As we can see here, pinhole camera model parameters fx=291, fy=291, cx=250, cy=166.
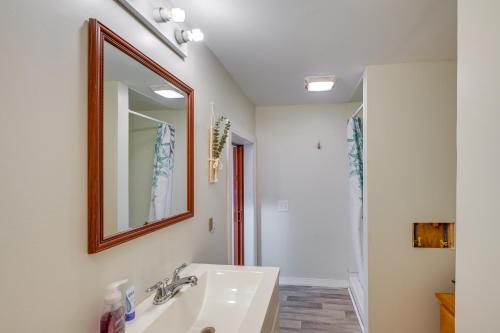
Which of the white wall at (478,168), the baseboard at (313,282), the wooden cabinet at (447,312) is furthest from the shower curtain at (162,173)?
the baseboard at (313,282)

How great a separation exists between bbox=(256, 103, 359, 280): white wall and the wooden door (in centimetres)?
29

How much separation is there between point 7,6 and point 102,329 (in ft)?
2.86

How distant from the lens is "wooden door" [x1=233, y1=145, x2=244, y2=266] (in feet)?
11.8

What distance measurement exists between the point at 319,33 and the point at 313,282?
297cm

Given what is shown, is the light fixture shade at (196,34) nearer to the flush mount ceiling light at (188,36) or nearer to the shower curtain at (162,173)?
the flush mount ceiling light at (188,36)

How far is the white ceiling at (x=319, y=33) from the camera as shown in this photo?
4.88 ft

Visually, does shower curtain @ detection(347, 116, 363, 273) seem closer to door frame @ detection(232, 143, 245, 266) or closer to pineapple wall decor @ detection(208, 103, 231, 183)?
door frame @ detection(232, 143, 245, 266)

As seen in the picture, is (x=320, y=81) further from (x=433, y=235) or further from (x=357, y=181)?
(x=433, y=235)

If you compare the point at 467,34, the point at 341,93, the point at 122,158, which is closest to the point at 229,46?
the point at 122,158

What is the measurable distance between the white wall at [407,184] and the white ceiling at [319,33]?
214 mm

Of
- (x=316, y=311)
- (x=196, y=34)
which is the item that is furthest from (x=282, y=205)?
(x=196, y=34)

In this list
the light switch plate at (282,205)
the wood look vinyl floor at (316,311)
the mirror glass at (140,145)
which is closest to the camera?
the mirror glass at (140,145)

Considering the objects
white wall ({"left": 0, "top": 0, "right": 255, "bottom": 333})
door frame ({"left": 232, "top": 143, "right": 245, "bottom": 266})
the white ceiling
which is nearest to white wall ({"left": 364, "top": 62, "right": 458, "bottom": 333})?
the white ceiling

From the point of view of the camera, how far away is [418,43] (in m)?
1.94
